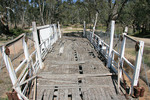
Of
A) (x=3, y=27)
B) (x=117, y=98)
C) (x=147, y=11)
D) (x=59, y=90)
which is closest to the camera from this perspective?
(x=117, y=98)

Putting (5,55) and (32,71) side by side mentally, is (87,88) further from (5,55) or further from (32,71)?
(5,55)

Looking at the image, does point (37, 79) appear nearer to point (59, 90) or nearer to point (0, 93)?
point (59, 90)

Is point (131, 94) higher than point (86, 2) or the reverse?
the reverse

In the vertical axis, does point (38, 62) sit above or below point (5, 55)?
below

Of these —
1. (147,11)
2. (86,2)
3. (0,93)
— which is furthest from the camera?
(147,11)

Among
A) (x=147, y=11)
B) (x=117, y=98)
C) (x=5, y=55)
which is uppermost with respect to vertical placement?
(x=147, y=11)

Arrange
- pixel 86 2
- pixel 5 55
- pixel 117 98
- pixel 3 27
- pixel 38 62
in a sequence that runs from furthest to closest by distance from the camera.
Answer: pixel 3 27, pixel 86 2, pixel 38 62, pixel 117 98, pixel 5 55

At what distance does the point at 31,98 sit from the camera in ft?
11.5

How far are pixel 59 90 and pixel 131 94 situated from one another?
2176 mm

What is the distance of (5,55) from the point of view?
109 inches

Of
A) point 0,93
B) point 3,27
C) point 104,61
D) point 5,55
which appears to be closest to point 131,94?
point 104,61

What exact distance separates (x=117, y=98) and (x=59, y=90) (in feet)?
5.77

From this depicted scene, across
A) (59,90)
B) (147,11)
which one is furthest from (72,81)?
(147,11)

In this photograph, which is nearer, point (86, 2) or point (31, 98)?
point (31, 98)
